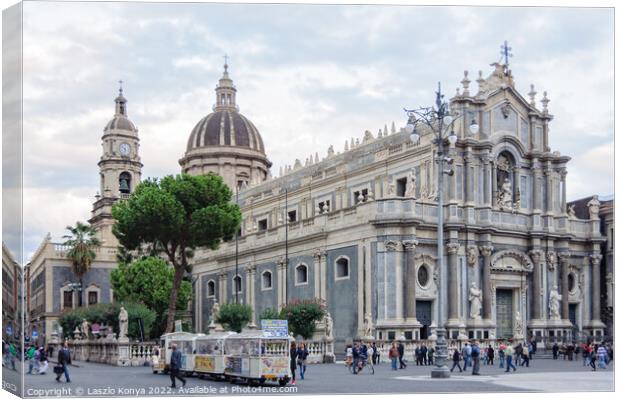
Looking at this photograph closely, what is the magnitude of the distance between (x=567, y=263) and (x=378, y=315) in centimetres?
1530

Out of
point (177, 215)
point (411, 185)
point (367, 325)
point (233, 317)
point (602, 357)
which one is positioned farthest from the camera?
point (233, 317)

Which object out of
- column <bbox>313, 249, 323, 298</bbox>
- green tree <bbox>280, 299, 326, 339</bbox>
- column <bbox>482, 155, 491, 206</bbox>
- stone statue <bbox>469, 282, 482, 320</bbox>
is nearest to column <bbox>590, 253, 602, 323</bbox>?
column <bbox>482, 155, 491, 206</bbox>


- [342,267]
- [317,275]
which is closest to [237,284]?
[317,275]

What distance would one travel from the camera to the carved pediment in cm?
5800

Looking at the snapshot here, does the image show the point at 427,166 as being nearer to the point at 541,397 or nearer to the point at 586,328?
the point at 586,328

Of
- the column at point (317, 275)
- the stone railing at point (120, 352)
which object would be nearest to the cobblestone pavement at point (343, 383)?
the stone railing at point (120, 352)

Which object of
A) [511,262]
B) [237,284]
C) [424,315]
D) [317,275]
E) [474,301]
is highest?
[511,262]

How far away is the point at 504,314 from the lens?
58625 mm

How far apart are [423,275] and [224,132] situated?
127 feet

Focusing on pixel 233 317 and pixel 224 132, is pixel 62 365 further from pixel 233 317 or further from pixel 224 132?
pixel 224 132

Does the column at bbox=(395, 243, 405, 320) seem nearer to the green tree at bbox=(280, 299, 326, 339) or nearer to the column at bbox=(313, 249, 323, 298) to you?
the green tree at bbox=(280, 299, 326, 339)

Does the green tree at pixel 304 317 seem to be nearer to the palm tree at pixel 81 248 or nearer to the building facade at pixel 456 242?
the building facade at pixel 456 242

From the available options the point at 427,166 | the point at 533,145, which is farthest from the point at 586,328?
the point at 427,166

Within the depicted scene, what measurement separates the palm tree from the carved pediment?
101 ft
